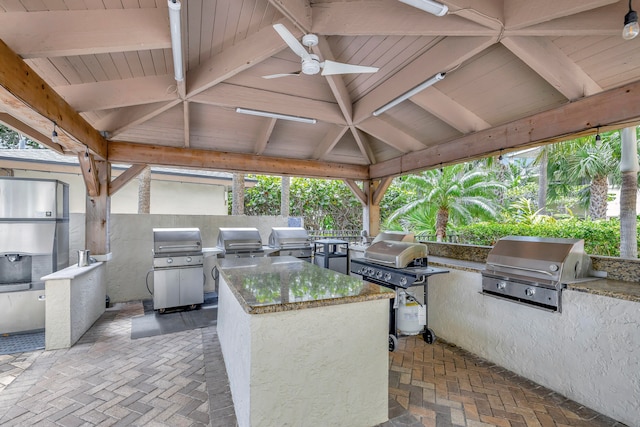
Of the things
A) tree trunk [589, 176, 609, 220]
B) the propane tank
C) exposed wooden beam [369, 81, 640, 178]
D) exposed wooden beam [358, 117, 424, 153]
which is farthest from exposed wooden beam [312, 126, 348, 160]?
tree trunk [589, 176, 609, 220]

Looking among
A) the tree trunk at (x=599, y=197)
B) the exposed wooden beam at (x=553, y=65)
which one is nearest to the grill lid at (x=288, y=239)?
the exposed wooden beam at (x=553, y=65)

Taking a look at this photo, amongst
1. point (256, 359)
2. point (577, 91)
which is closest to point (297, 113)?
point (577, 91)

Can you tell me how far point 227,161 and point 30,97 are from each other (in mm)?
2951

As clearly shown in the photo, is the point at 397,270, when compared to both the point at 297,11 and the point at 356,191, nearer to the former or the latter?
the point at 297,11

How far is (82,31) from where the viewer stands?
2.38 m

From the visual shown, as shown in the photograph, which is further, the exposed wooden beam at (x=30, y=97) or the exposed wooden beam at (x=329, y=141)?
the exposed wooden beam at (x=329, y=141)

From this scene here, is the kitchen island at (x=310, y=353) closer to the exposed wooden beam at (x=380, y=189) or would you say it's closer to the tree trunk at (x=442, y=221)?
the exposed wooden beam at (x=380, y=189)

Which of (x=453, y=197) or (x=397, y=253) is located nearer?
(x=397, y=253)

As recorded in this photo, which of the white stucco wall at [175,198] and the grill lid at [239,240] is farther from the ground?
the white stucco wall at [175,198]

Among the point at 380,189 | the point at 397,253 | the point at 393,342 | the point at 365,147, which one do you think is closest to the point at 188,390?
the point at 393,342

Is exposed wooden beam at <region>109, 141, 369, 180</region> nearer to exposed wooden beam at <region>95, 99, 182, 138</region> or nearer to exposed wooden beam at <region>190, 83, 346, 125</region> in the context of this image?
exposed wooden beam at <region>95, 99, 182, 138</region>

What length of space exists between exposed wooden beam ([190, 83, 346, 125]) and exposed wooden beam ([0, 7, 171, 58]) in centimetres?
122

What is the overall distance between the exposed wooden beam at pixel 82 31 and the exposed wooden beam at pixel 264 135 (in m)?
2.22

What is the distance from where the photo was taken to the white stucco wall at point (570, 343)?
2.18 meters
